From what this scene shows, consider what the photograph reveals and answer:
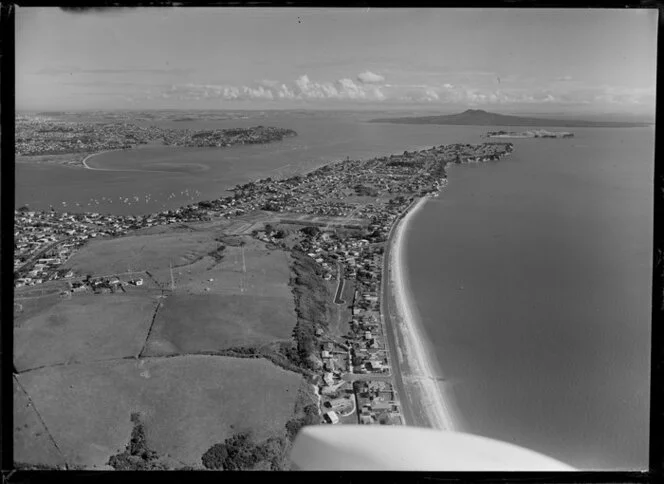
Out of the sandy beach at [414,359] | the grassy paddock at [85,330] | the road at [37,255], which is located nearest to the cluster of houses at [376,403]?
the sandy beach at [414,359]

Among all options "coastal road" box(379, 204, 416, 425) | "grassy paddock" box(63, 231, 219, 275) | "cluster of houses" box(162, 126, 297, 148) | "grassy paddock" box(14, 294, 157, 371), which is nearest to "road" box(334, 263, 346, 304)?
"coastal road" box(379, 204, 416, 425)

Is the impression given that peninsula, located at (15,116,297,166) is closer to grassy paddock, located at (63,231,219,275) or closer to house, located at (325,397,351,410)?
grassy paddock, located at (63,231,219,275)

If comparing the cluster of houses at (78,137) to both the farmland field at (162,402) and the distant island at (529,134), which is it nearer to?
the farmland field at (162,402)

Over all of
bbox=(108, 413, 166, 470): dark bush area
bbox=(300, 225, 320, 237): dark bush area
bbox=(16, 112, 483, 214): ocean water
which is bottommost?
bbox=(108, 413, 166, 470): dark bush area
